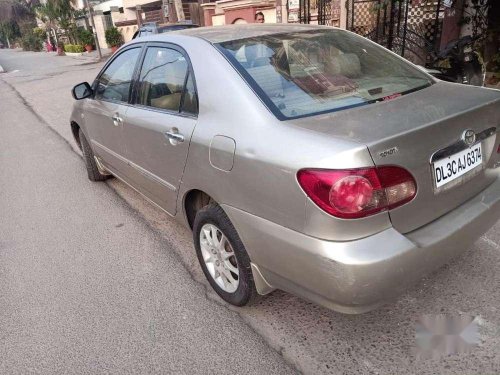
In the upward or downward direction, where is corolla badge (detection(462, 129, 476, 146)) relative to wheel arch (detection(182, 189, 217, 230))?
upward

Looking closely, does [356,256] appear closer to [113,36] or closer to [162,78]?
[162,78]

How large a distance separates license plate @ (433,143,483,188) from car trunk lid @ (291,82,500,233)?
0.03 m

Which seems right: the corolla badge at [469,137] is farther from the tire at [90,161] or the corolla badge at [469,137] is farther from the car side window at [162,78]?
the tire at [90,161]

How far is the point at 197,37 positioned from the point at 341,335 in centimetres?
200

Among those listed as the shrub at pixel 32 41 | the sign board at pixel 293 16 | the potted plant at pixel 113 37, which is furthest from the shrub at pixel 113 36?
the shrub at pixel 32 41

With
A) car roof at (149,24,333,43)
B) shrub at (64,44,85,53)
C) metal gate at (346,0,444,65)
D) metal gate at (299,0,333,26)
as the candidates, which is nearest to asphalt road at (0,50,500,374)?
car roof at (149,24,333,43)

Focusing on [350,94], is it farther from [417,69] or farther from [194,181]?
[194,181]

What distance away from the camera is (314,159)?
1736mm

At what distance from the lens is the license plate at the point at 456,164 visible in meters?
1.91

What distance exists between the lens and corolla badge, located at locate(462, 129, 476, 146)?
6.54 ft

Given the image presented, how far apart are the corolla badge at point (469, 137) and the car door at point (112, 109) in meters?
2.41

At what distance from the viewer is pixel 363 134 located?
1774 millimetres

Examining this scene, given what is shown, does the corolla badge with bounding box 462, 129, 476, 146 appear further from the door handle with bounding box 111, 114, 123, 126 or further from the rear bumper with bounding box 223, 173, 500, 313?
the door handle with bounding box 111, 114, 123, 126

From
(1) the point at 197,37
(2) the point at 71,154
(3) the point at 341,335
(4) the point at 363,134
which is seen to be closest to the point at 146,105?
(1) the point at 197,37
